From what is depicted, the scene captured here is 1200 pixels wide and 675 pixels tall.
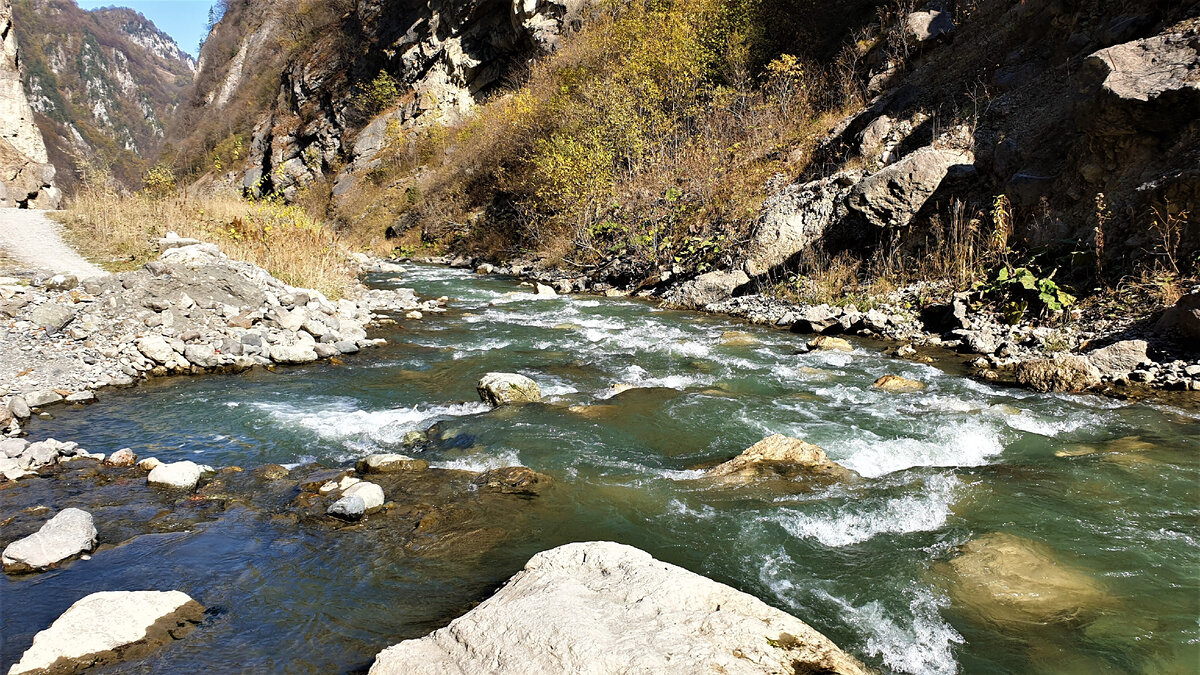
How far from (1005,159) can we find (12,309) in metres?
16.9

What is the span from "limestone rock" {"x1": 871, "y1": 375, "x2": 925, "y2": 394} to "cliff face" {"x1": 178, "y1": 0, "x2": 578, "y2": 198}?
24.4 m

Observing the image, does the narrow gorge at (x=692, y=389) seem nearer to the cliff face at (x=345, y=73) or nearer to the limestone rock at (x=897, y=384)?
the limestone rock at (x=897, y=384)

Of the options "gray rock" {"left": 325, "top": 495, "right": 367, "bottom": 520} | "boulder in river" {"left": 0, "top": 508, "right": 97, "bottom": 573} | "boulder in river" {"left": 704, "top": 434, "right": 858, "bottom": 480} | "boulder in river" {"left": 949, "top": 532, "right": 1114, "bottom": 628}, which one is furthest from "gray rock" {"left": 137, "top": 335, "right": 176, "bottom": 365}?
"boulder in river" {"left": 949, "top": 532, "right": 1114, "bottom": 628}

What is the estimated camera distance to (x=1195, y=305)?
25.2ft

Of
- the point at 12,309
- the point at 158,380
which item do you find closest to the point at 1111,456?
the point at 158,380

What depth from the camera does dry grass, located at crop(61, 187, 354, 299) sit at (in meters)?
13.1

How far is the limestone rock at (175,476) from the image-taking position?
5742 mm

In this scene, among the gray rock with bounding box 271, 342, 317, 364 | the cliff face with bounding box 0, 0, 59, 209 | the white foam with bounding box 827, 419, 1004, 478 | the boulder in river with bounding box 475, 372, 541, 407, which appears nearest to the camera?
the white foam with bounding box 827, 419, 1004, 478

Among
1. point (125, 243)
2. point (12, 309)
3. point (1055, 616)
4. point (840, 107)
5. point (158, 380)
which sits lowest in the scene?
point (1055, 616)

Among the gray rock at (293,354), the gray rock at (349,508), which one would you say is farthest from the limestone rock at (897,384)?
the gray rock at (293,354)

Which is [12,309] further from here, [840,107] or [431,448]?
[840,107]

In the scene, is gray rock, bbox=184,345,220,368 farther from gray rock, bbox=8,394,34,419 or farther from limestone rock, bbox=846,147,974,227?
limestone rock, bbox=846,147,974,227

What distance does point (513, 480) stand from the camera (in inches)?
227

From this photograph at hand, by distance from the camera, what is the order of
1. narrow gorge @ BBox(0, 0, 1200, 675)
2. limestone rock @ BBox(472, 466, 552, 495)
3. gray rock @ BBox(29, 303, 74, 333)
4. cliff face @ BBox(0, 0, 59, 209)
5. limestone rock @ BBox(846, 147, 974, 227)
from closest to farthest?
narrow gorge @ BBox(0, 0, 1200, 675) → limestone rock @ BBox(472, 466, 552, 495) → gray rock @ BBox(29, 303, 74, 333) → limestone rock @ BBox(846, 147, 974, 227) → cliff face @ BBox(0, 0, 59, 209)
